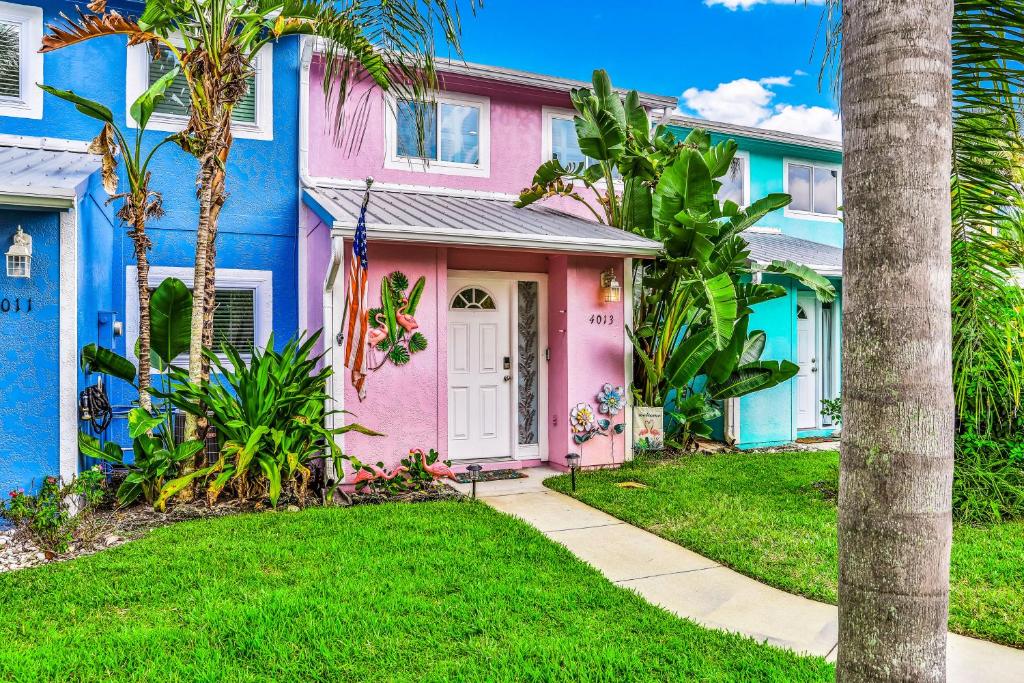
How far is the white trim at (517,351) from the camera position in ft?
32.1

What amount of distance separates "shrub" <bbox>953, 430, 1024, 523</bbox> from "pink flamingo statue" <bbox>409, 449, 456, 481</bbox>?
525cm

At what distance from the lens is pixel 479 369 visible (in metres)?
9.64

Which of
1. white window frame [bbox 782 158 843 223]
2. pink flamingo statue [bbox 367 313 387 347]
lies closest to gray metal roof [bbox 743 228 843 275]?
white window frame [bbox 782 158 843 223]

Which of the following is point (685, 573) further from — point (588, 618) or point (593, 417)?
point (593, 417)

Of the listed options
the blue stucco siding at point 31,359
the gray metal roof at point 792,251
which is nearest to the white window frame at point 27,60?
the blue stucco siding at point 31,359

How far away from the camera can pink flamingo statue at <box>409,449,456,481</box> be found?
8266 millimetres

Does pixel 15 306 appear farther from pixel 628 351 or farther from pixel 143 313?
pixel 628 351

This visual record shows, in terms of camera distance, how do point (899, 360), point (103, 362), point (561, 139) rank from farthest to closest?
point (561, 139), point (103, 362), point (899, 360)

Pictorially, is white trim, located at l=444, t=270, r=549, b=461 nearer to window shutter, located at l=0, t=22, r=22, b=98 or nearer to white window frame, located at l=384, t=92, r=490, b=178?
white window frame, located at l=384, t=92, r=490, b=178

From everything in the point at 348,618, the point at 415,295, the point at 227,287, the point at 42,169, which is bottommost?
the point at 348,618

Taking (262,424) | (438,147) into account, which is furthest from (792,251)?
(262,424)

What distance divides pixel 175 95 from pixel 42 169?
2413 mm

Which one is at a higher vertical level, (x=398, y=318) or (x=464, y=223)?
(x=464, y=223)

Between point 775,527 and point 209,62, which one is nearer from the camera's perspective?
point 775,527
